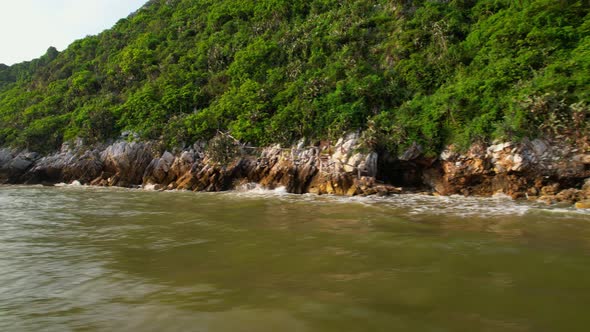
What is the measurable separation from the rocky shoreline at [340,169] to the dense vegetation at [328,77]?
98 cm

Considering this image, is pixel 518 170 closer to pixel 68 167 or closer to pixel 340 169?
pixel 340 169

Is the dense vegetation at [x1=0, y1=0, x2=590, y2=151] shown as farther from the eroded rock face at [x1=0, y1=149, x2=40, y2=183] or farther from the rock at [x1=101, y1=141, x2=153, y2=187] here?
the rock at [x1=101, y1=141, x2=153, y2=187]

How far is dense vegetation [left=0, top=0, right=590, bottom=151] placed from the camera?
659 inches

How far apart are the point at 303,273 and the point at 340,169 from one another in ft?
42.1

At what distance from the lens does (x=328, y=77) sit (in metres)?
24.9

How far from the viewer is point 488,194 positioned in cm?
1550

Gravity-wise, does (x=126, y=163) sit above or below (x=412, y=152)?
below

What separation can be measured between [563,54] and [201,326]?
2054 cm

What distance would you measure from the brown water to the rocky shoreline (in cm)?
385

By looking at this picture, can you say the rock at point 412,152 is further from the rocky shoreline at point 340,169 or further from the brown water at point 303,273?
the brown water at point 303,273

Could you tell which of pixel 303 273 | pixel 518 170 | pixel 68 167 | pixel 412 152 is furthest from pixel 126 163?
pixel 518 170

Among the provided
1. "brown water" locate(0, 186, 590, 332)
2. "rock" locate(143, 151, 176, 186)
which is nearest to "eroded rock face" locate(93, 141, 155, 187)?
"rock" locate(143, 151, 176, 186)

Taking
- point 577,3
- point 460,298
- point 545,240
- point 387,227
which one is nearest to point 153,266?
point 460,298

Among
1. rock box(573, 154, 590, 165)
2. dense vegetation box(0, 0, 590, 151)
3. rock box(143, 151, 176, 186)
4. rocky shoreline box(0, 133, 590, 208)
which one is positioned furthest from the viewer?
rock box(143, 151, 176, 186)
